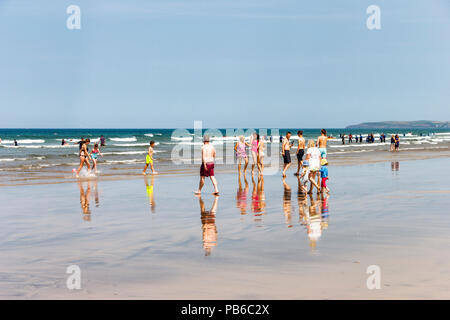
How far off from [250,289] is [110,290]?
5.56ft

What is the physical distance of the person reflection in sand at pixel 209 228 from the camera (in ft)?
29.1

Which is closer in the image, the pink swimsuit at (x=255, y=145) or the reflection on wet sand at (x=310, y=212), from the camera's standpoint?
the reflection on wet sand at (x=310, y=212)

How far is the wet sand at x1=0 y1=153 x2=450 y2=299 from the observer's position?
6594 millimetres

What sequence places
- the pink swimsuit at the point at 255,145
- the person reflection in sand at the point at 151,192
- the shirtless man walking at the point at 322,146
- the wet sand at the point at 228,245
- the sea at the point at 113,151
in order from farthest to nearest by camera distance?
the sea at the point at 113,151
the pink swimsuit at the point at 255,145
the shirtless man walking at the point at 322,146
the person reflection in sand at the point at 151,192
the wet sand at the point at 228,245

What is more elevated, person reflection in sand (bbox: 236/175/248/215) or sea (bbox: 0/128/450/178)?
sea (bbox: 0/128/450/178)

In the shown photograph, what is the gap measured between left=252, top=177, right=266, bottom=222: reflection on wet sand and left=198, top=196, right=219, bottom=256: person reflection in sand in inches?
37.6

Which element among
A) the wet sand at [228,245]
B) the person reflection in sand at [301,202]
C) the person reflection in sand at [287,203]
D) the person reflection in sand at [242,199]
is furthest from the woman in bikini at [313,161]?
the person reflection in sand at [242,199]

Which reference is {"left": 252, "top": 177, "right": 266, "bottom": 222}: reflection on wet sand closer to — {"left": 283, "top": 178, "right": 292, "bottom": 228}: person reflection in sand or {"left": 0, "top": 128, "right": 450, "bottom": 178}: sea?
{"left": 283, "top": 178, "right": 292, "bottom": 228}: person reflection in sand

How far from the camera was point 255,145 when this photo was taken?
2192 cm

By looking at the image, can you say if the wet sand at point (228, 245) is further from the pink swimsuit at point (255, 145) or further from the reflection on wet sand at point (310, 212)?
the pink swimsuit at point (255, 145)

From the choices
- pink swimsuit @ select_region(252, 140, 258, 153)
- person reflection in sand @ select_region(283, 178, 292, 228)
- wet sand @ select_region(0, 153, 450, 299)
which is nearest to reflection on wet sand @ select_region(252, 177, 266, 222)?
wet sand @ select_region(0, 153, 450, 299)

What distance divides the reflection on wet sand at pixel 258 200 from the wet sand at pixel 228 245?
5cm

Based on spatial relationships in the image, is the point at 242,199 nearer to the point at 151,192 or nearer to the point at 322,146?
the point at 151,192
